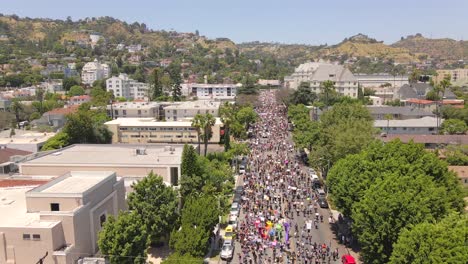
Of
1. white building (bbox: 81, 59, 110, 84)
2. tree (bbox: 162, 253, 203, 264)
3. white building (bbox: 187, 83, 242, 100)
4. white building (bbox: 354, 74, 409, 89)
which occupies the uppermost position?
white building (bbox: 81, 59, 110, 84)

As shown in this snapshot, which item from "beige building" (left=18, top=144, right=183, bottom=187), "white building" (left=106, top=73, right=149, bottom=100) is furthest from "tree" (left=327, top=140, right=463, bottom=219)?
"white building" (left=106, top=73, right=149, bottom=100)

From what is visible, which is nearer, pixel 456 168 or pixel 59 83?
pixel 456 168

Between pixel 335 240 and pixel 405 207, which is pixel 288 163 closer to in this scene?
pixel 335 240

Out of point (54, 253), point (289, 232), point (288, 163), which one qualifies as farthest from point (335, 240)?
point (288, 163)

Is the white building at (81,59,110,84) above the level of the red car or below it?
above

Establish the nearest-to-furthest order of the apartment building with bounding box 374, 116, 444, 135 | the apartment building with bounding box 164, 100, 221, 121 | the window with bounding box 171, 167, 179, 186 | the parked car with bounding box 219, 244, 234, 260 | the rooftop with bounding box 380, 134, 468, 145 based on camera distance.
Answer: the parked car with bounding box 219, 244, 234, 260 < the window with bounding box 171, 167, 179, 186 < the rooftop with bounding box 380, 134, 468, 145 < the apartment building with bounding box 374, 116, 444, 135 < the apartment building with bounding box 164, 100, 221, 121

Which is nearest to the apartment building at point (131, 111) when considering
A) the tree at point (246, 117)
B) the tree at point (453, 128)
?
the tree at point (246, 117)

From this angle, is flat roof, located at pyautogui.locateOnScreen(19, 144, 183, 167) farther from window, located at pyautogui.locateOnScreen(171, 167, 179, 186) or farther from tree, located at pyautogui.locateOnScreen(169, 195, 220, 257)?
tree, located at pyautogui.locateOnScreen(169, 195, 220, 257)
